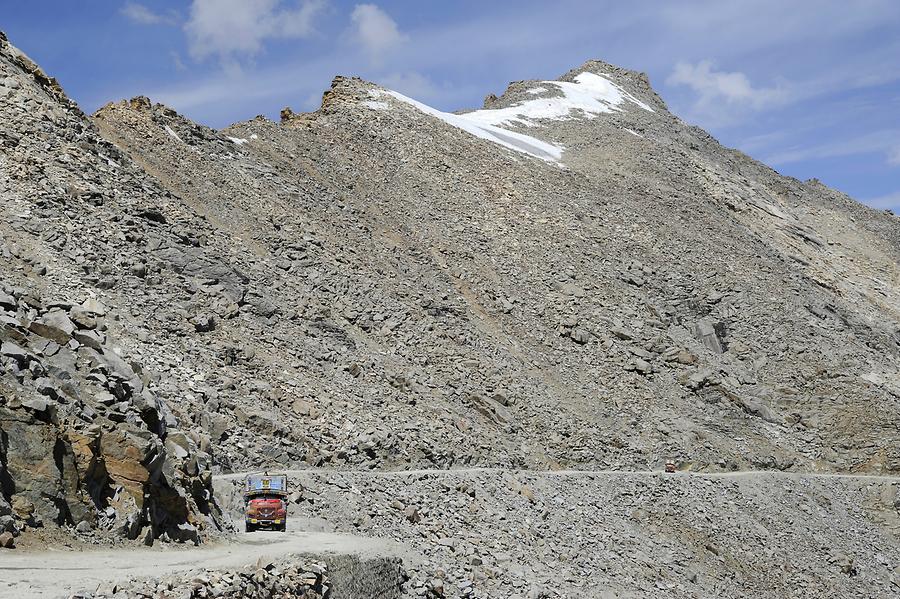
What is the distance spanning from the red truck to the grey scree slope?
2.68 ft

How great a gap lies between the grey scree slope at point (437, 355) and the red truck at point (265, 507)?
0.82 metres

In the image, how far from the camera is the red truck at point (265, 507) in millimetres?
16828

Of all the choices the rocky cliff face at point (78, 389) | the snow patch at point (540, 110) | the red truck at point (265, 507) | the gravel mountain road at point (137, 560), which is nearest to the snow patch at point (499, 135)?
the snow patch at point (540, 110)

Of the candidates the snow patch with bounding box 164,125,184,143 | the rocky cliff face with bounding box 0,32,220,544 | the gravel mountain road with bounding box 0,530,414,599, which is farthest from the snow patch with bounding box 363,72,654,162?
the gravel mountain road with bounding box 0,530,414,599

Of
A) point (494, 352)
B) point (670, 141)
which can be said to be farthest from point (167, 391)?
point (670, 141)

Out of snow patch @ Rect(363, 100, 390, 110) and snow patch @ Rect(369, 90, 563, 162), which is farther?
snow patch @ Rect(369, 90, 563, 162)

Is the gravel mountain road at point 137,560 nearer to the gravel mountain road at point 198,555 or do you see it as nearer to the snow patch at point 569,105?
the gravel mountain road at point 198,555

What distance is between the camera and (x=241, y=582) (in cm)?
1159

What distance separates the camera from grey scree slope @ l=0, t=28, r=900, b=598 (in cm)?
1639

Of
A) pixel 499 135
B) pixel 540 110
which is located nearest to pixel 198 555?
pixel 499 135

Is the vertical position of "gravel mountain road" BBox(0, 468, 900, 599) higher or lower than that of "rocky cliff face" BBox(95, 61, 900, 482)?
lower

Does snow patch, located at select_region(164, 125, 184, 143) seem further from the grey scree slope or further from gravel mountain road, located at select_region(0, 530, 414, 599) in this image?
gravel mountain road, located at select_region(0, 530, 414, 599)

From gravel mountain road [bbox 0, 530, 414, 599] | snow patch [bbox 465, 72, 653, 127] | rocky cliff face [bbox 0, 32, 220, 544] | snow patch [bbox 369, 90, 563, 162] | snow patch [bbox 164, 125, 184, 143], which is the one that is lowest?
gravel mountain road [bbox 0, 530, 414, 599]

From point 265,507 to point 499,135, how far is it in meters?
36.0
